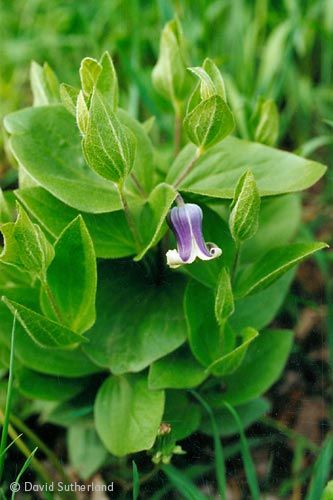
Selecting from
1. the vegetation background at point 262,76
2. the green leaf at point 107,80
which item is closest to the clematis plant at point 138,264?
the green leaf at point 107,80

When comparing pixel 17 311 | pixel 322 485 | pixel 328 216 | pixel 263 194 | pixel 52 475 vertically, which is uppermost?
pixel 263 194

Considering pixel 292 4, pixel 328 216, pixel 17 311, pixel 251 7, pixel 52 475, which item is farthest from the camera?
pixel 251 7

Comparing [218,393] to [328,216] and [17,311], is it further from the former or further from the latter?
[328,216]

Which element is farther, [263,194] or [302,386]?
[302,386]

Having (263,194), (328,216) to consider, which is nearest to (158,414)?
(263,194)

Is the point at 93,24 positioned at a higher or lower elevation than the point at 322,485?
higher

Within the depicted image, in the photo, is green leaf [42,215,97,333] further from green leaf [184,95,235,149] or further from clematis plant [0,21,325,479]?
green leaf [184,95,235,149]

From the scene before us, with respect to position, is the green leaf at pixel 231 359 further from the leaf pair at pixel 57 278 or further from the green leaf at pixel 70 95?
the green leaf at pixel 70 95
